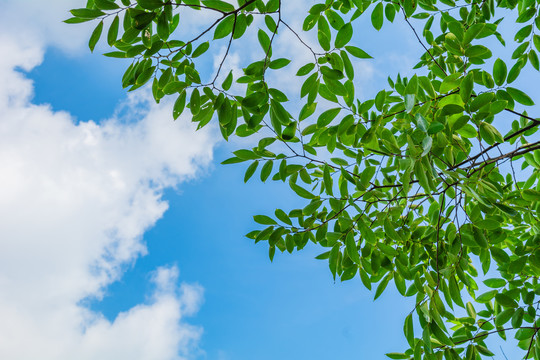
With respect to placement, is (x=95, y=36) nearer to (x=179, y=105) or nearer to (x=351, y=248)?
(x=179, y=105)

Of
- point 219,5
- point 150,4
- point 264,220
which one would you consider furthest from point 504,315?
point 150,4

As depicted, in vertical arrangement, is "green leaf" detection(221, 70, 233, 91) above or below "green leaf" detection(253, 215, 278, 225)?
above

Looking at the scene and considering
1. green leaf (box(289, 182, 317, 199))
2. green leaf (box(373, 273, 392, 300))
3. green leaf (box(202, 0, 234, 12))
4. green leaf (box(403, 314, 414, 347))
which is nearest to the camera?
green leaf (box(202, 0, 234, 12))

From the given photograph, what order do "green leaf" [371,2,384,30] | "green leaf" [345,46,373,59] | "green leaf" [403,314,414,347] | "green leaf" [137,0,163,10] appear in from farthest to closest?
"green leaf" [371,2,384,30]
"green leaf" [403,314,414,347]
"green leaf" [345,46,373,59]
"green leaf" [137,0,163,10]

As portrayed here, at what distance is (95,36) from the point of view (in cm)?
158

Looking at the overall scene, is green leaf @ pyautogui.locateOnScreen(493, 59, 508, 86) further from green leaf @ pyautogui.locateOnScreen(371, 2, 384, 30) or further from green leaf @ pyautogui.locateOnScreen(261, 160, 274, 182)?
green leaf @ pyautogui.locateOnScreen(261, 160, 274, 182)

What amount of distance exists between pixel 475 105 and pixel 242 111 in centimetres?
93

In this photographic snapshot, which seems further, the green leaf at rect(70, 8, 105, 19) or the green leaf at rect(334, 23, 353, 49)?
the green leaf at rect(334, 23, 353, 49)

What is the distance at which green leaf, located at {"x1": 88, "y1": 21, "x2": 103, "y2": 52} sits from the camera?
1.56 m

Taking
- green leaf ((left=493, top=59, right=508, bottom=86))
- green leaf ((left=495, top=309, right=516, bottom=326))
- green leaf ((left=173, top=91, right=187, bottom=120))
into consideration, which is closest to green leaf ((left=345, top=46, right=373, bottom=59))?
green leaf ((left=493, top=59, right=508, bottom=86))

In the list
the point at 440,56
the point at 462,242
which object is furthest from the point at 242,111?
the point at 440,56

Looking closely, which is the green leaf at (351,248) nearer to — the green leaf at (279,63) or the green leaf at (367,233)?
the green leaf at (367,233)

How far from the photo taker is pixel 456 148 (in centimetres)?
198

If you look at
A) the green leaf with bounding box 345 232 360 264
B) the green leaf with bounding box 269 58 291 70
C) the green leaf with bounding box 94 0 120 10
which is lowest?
the green leaf with bounding box 345 232 360 264
